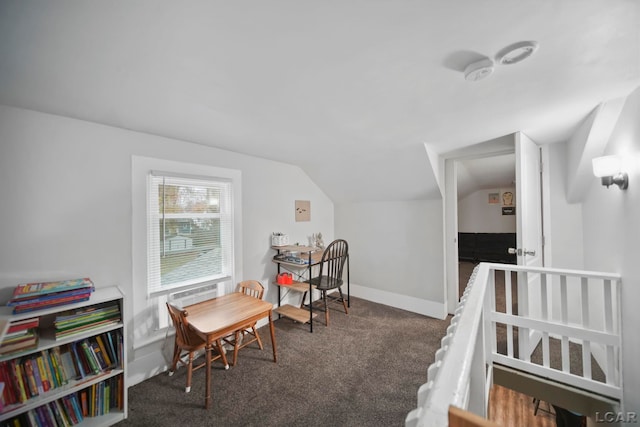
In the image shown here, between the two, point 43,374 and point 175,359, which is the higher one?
point 43,374

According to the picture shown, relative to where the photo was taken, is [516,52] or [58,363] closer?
[516,52]

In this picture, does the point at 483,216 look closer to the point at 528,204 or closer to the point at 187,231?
the point at 528,204

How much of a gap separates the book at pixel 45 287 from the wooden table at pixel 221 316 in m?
0.75

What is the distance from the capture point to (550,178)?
2.66 meters

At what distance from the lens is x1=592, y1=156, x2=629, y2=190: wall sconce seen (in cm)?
157

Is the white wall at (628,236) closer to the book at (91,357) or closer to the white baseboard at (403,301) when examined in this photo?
the white baseboard at (403,301)

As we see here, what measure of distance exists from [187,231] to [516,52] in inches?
108

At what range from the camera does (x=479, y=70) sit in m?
1.16

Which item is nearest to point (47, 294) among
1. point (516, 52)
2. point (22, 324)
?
point (22, 324)

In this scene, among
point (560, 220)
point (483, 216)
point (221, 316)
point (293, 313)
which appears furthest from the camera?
point (483, 216)

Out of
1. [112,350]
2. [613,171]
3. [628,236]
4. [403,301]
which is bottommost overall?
[403,301]

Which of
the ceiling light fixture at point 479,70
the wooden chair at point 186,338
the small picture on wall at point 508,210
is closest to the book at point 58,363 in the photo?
the wooden chair at point 186,338

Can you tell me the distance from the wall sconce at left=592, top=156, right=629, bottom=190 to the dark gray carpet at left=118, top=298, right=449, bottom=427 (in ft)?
6.55

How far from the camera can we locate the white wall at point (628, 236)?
143 cm
